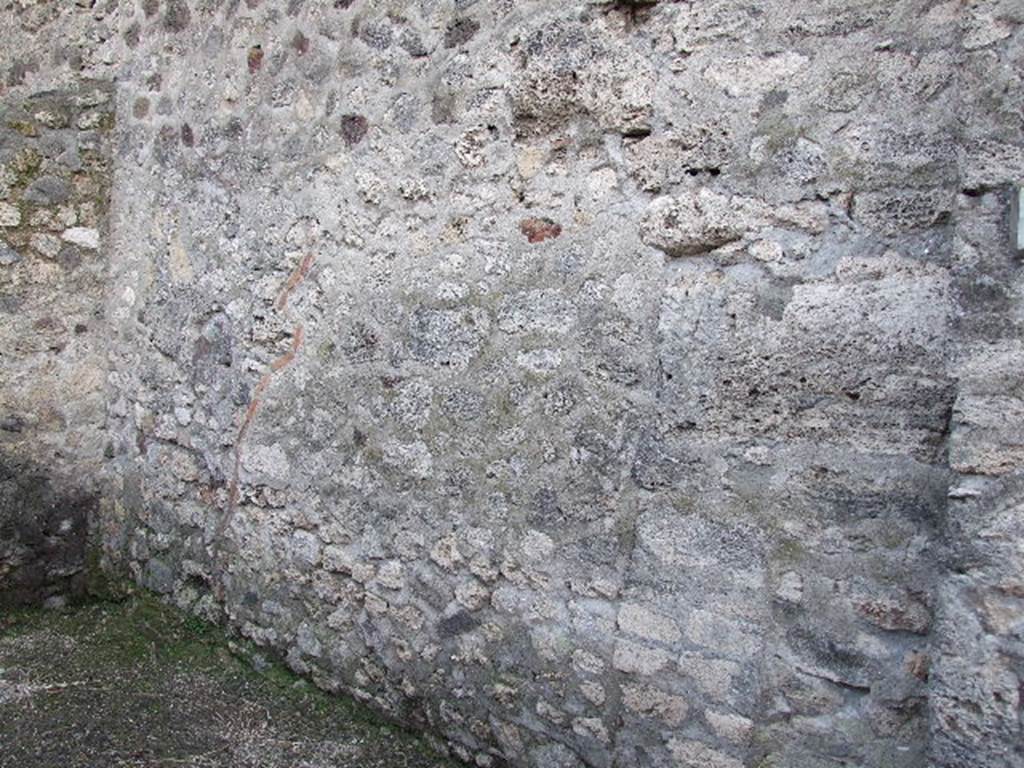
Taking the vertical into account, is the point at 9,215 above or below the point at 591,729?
above

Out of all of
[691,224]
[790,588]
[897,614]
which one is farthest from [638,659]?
[691,224]

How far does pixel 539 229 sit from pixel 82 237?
7.63ft

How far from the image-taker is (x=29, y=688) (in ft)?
10.5

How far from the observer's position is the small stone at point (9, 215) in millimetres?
3660

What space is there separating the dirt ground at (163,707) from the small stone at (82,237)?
1.53 m

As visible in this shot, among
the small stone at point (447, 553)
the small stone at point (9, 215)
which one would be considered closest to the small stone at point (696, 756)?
the small stone at point (447, 553)

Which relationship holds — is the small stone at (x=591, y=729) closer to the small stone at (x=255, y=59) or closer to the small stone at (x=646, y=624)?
the small stone at (x=646, y=624)

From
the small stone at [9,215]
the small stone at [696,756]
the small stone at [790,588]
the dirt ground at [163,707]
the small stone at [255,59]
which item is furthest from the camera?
the small stone at [9,215]

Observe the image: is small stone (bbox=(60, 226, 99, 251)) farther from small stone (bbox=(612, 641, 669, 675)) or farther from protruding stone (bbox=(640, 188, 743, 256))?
small stone (bbox=(612, 641, 669, 675))

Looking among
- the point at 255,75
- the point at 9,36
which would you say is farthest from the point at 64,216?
the point at 255,75

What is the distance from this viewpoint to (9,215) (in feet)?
12.1

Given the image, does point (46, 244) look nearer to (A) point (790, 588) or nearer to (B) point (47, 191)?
(B) point (47, 191)

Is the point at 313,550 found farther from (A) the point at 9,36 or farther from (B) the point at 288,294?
(A) the point at 9,36

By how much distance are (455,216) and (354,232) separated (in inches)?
16.5
